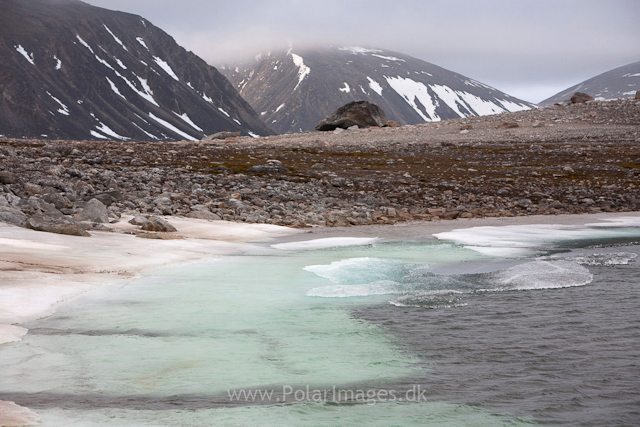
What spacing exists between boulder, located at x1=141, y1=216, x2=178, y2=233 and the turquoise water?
6211 millimetres

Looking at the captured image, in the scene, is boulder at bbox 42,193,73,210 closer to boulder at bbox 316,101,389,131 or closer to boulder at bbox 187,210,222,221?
boulder at bbox 187,210,222,221

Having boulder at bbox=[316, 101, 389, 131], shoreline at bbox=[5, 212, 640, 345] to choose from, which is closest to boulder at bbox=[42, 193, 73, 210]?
shoreline at bbox=[5, 212, 640, 345]

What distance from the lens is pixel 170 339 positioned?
9664mm

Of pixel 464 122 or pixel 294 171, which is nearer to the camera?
pixel 294 171

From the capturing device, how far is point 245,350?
919cm

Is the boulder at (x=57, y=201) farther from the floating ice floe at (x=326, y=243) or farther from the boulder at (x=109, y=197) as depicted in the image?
the floating ice floe at (x=326, y=243)

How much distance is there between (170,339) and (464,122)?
87.6 meters

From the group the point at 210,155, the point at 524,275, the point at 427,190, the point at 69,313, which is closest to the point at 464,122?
the point at 210,155

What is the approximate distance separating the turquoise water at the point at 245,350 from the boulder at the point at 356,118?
85983 mm

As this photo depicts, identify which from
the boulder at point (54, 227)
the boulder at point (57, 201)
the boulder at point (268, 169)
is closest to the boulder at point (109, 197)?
the boulder at point (57, 201)

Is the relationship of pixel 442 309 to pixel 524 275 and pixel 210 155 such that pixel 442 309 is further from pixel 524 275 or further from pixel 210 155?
pixel 210 155

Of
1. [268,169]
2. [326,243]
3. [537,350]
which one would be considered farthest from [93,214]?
[268,169]

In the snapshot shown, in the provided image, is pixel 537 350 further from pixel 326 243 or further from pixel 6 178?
pixel 6 178

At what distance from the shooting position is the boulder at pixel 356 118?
10044cm
